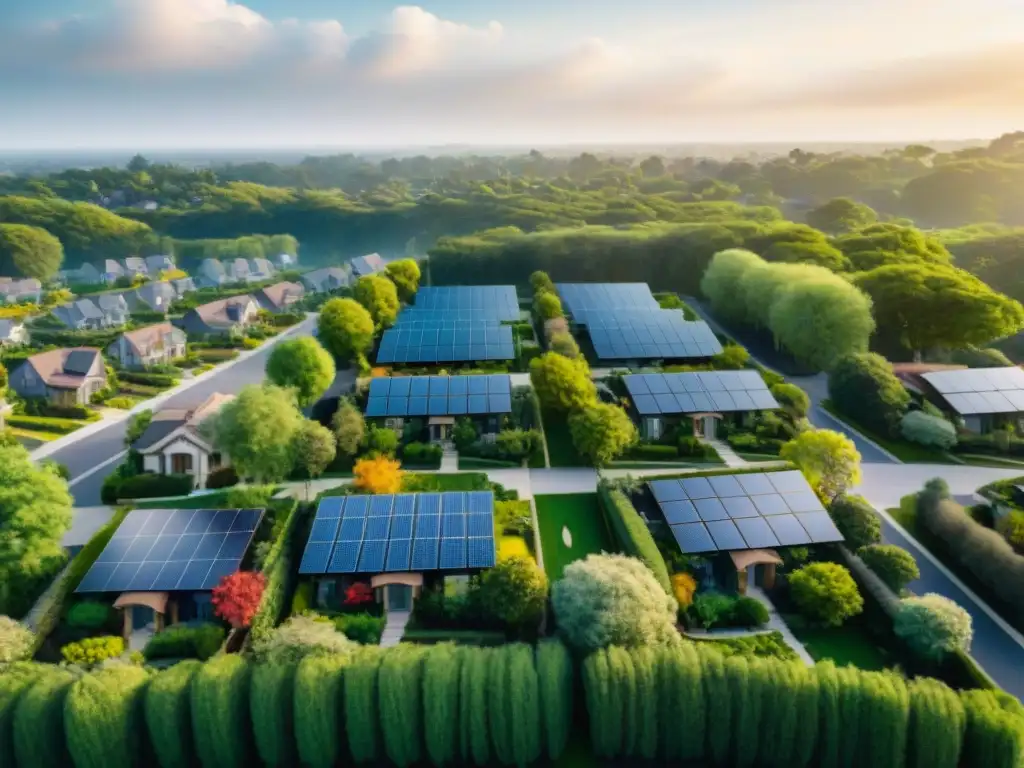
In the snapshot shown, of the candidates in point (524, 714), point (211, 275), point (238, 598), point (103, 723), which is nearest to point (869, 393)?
point (524, 714)

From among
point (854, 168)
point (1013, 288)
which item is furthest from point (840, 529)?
point (854, 168)

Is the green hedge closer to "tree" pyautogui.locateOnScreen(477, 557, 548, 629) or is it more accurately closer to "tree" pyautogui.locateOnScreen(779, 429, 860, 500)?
"tree" pyautogui.locateOnScreen(477, 557, 548, 629)

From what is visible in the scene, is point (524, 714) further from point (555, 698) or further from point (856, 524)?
point (856, 524)

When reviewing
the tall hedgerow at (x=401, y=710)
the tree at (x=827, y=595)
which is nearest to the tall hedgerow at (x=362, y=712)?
the tall hedgerow at (x=401, y=710)

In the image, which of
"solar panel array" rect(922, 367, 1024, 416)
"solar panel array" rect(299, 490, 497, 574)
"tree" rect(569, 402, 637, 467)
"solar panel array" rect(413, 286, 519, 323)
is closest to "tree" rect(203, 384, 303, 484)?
"solar panel array" rect(299, 490, 497, 574)

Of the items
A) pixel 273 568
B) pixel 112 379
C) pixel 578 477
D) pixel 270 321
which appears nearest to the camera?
pixel 273 568

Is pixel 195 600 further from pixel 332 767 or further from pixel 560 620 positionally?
pixel 560 620
